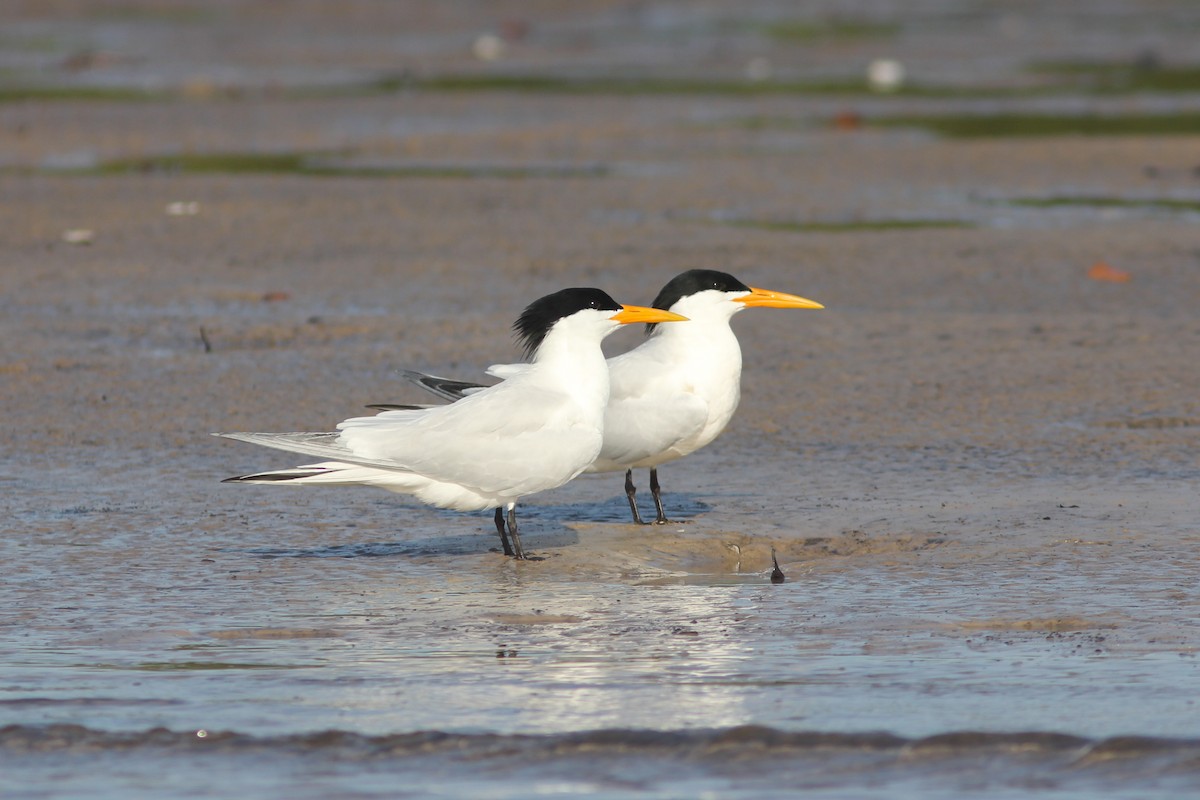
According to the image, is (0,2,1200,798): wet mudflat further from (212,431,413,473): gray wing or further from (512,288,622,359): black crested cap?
(512,288,622,359): black crested cap

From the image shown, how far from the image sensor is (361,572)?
581 centimetres

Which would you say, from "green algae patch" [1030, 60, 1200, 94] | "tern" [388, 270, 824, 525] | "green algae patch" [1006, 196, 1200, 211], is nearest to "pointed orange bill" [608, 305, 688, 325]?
"tern" [388, 270, 824, 525]

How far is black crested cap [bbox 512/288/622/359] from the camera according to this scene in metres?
6.26

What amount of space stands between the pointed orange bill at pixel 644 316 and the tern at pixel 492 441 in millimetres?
171

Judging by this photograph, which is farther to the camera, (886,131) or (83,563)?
(886,131)

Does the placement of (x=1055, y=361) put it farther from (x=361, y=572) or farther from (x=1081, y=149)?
(x=1081, y=149)

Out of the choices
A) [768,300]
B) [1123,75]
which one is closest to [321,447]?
[768,300]

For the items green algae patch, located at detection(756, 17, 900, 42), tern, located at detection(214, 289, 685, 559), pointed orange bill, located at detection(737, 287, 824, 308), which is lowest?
tern, located at detection(214, 289, 685, 559)

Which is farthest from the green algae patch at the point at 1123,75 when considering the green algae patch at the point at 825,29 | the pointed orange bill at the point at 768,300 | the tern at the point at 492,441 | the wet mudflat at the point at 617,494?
the tern at the point at 492,441

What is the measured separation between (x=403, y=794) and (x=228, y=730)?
1.71 feet

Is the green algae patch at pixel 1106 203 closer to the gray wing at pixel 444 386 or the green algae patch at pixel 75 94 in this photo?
the gray wing at pixel 444 386

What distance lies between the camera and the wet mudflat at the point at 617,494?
14.2ft

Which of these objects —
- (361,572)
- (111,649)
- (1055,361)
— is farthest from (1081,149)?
(111,649)

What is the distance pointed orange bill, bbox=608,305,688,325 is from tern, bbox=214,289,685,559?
171mm
